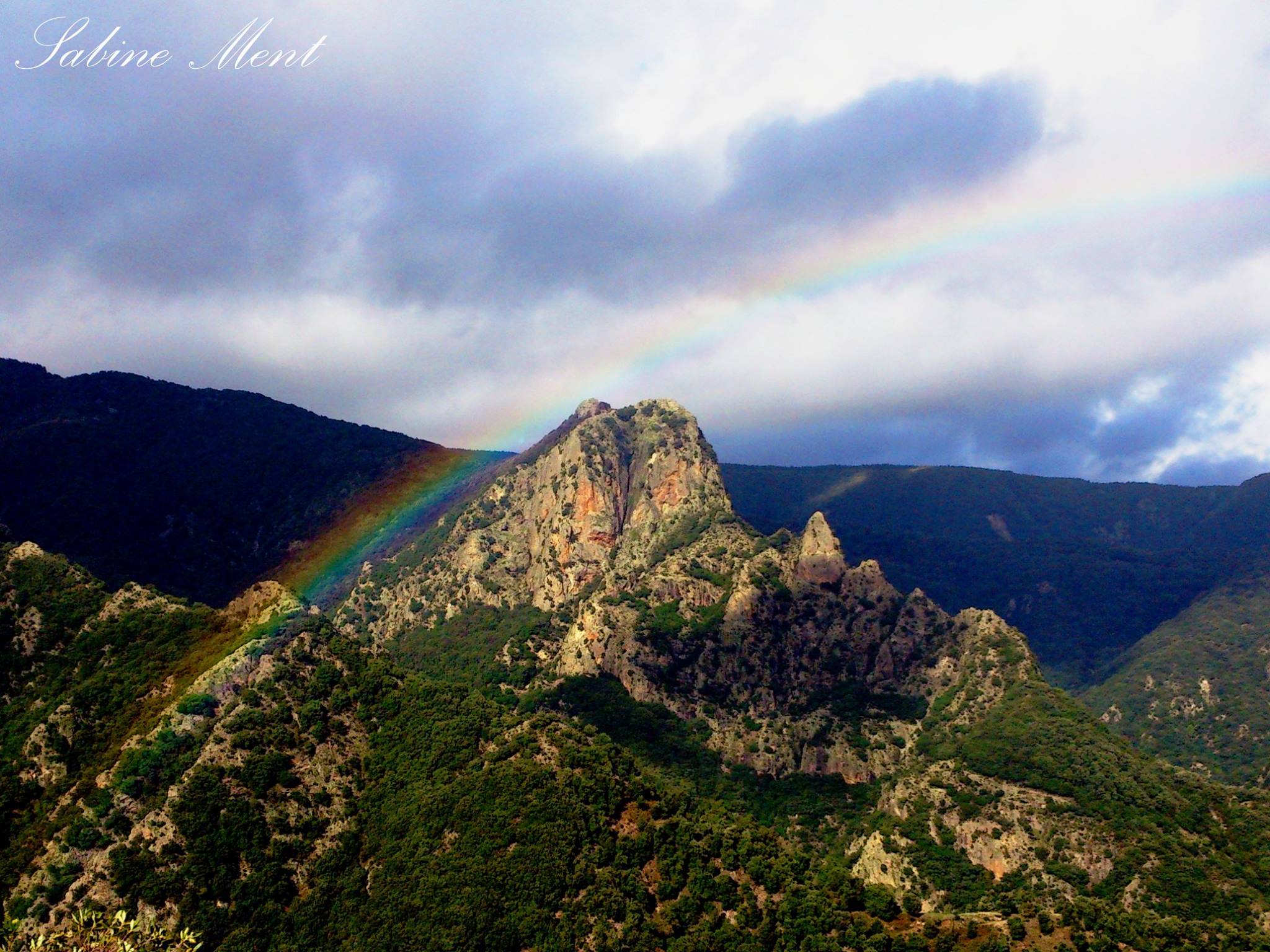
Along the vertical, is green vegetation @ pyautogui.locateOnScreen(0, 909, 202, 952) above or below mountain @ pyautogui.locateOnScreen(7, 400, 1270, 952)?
above

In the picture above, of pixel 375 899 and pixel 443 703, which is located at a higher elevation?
pixel 443 703

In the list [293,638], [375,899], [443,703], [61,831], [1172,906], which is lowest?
[1172,906]

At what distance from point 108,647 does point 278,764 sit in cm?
3007

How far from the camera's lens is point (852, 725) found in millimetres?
178750

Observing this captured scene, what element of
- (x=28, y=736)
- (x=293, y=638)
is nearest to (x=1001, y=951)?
(x=293, y=638)

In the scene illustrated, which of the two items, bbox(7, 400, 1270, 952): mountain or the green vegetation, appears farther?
bbox(7, 400, 1270, 952): mountain

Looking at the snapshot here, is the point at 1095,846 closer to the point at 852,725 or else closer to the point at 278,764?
the point at 852,725

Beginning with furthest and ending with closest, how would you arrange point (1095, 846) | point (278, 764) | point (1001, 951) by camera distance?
point (1095, 846) < point (278, 764) < point (1001, 951)

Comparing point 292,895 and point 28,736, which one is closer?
point 292,895

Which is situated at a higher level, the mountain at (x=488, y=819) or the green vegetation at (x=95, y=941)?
the green vegetation at (x=95, y=941)

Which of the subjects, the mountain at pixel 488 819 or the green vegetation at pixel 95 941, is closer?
the green vegetation at pixel 95 941

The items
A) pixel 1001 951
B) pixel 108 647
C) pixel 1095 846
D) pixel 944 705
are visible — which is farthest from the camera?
pixel 944 705

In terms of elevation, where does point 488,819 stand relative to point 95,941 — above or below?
below

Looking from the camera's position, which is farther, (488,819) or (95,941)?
(488,819)
